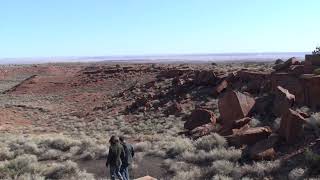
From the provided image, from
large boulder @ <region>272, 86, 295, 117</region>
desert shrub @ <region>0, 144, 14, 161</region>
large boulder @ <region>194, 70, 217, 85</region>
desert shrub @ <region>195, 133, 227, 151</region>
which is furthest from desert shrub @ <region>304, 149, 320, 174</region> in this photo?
large boulder @ <region>194, 70, 217, 85</region>

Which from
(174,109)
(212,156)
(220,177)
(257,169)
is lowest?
(174,109)

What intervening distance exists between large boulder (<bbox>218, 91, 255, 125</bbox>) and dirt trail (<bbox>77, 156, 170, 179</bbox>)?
5206 mm

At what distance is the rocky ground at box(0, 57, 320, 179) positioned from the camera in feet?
60.1

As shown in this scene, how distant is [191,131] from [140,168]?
6440 mm

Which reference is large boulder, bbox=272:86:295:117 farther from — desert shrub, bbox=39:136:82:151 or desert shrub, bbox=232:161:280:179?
desert shrub, bbox=39:136:82:151

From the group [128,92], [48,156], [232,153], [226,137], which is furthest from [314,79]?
[128,92]

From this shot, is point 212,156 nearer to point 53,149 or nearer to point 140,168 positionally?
point 140,168

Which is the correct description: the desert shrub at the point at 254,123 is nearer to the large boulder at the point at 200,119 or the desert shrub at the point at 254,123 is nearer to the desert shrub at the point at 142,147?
the large boulder at the point at 200,119

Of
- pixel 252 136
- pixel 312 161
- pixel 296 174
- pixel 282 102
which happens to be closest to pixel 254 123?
pixel 282 102

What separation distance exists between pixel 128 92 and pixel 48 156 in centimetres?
2881

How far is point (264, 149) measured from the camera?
18.7 m

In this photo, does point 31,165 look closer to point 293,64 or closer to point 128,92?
point 293,64

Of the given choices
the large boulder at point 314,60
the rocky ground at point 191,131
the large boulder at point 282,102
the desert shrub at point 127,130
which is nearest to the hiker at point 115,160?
the rocky ground at point 191,131

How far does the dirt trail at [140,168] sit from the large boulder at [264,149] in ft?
10.7
